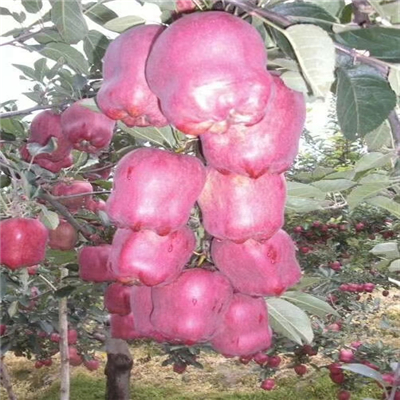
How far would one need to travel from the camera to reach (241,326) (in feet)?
2.31

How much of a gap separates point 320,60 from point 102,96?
225mm

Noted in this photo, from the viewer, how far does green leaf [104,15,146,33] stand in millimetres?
649

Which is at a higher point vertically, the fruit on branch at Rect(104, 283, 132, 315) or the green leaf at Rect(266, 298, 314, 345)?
the green leaf at Rect(266, 298, 314, 345)

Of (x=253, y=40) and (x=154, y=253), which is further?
(x=154, y=253)

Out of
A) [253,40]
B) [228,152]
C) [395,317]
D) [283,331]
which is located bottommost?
[395,317]

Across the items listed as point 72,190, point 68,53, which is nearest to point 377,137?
point 68,53

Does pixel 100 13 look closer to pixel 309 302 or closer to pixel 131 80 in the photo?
pixel 131 80

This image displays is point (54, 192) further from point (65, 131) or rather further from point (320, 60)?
point (320, 60)

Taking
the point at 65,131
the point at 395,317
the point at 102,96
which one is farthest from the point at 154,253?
the point at 395,317

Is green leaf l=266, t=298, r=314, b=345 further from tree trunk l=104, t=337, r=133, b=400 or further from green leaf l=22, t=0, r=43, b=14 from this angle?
tree trunk l=104, t=337, r=133, b=400

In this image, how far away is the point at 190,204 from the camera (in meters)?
0.62

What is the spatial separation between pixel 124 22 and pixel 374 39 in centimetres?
29

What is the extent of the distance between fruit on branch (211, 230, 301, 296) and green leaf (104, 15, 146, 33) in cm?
28

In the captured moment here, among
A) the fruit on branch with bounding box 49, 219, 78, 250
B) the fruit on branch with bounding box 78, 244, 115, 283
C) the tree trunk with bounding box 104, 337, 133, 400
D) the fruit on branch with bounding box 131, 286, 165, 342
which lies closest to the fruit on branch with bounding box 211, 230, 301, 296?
the fruit on branch with bounding box 131, 286, 165, 342
